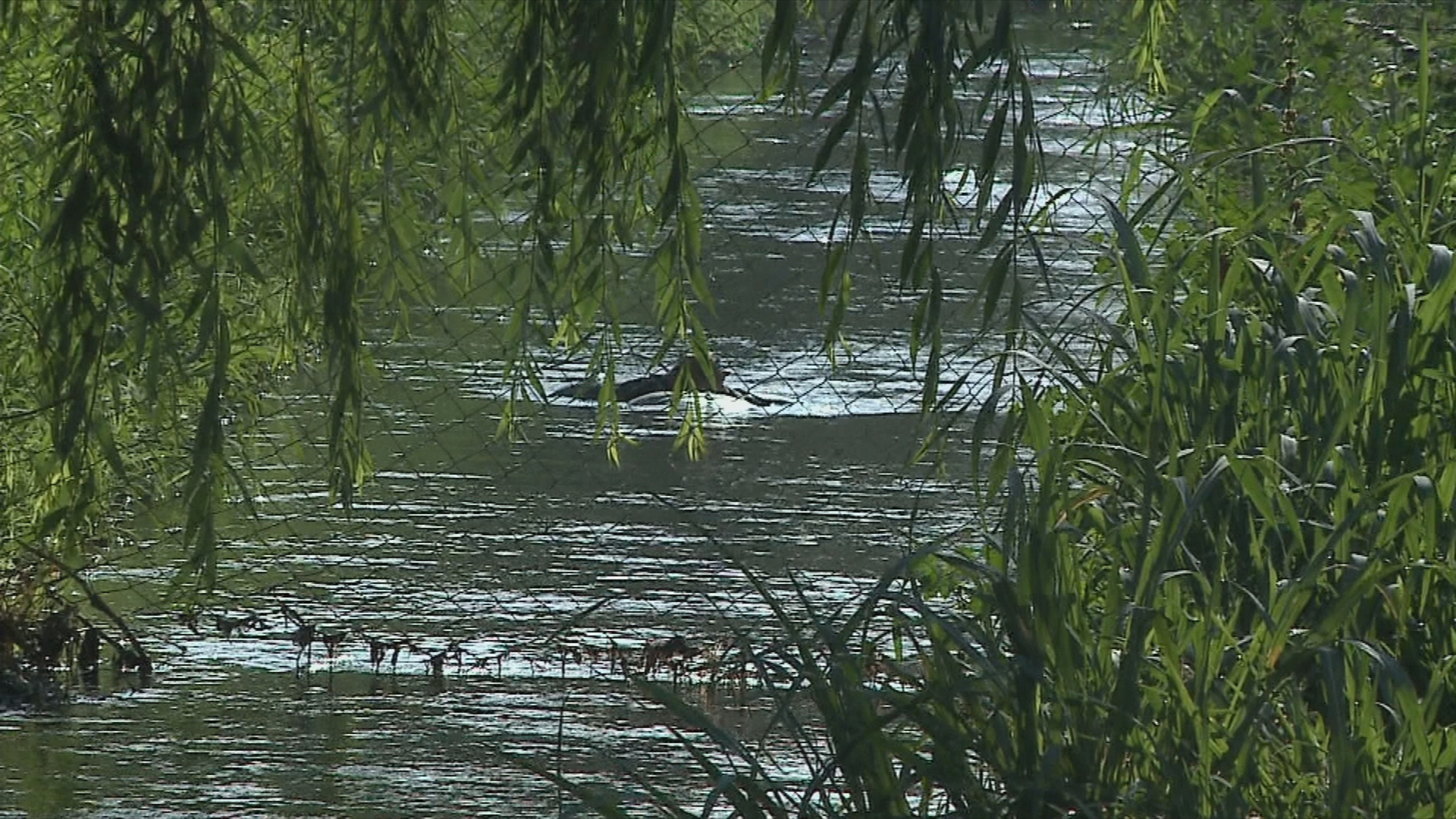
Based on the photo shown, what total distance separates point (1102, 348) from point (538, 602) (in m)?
2.03

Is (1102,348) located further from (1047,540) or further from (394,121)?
(394,121)

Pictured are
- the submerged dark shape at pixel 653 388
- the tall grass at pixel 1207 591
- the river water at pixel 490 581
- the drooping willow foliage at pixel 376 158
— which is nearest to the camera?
the drooping willow foliage at pixel 376 158

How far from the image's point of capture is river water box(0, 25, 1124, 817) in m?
5.14

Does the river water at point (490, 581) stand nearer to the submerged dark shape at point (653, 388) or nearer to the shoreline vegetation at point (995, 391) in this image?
the submerged dark shape at point (653, 388)

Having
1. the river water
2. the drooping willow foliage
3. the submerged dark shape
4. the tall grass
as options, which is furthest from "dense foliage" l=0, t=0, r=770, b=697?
the submerged dark shape

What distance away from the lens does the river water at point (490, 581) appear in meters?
5.14

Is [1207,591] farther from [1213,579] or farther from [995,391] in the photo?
[995,391]

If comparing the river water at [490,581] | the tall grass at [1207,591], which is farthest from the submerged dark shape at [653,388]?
the tall grass at [1207,591]

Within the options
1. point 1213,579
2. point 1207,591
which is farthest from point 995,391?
point 1207,591

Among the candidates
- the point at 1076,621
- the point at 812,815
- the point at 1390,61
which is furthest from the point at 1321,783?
the point at 1390,61

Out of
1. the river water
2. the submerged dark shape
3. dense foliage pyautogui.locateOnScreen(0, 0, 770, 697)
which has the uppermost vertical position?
dense foliage pyautogui.locateOnScreen(0, 0, 770, 697)

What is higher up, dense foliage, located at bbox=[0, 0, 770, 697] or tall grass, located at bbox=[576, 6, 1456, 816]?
dense foliage, located at bbox=[0, 0, 770, 697]

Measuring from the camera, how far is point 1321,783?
3.61 meters

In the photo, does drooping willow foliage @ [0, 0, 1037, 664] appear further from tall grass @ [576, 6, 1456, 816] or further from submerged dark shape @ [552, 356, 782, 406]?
submerged dark shape @ [552, 356, 782, 406]
